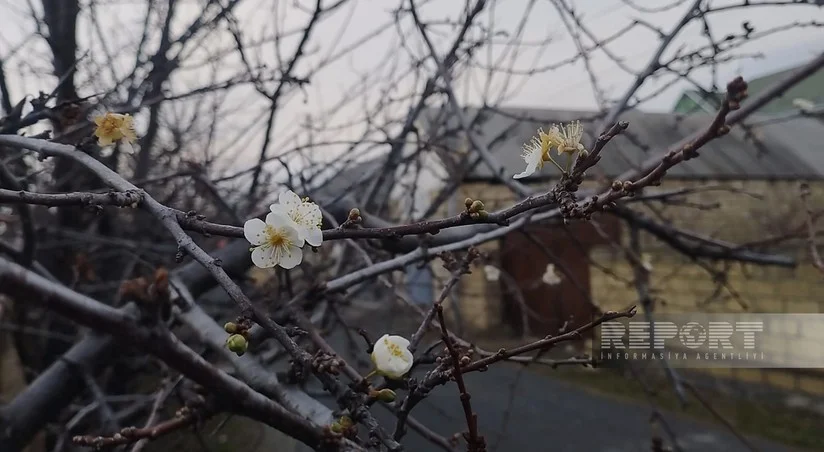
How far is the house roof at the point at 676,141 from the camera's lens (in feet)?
5.55

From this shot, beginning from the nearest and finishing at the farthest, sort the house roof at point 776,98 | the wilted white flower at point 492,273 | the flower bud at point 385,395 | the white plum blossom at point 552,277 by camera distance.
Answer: the flower bud at point 385,395
the house roof at point 776,98
the white plum blossom at point 552,277
the wilted white flower at point 492,273

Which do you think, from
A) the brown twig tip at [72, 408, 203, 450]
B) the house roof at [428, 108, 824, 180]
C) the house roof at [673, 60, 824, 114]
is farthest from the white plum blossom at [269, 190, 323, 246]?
the house roof at [673, 60, 824, 114]

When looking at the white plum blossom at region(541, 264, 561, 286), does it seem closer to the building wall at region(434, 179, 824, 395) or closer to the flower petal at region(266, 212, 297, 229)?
the building wall at region(434, 179, 824, 395)

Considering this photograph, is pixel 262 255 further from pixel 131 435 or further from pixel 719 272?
pixel 719 272

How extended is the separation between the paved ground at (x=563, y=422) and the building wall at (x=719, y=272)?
0.22 metres

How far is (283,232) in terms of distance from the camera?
20.2 inches

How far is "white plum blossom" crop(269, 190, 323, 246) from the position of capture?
0.49 meters

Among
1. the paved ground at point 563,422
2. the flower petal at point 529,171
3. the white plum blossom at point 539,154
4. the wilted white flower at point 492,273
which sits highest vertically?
the wilted white flower at point 492,273

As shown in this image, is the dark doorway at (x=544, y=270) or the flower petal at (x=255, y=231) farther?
the dark doorway at (x=544, y=270)

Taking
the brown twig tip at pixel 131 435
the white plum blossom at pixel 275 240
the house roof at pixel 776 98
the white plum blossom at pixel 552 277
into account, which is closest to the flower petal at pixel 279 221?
the white plum blossom at pixel 275 240

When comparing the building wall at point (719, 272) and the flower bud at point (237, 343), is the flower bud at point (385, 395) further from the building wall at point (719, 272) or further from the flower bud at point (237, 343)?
the building wall at point (719, 272)

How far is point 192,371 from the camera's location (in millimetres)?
697

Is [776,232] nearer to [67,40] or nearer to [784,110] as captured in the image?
[784,110]

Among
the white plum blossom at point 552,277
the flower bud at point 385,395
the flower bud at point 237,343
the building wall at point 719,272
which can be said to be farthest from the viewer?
the white plum blossom at point 552,277
